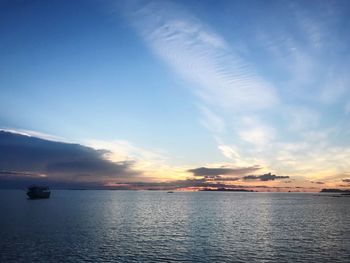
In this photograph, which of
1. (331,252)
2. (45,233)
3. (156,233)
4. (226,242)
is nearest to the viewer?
(331,252)

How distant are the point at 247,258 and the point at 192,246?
1104 centimetres

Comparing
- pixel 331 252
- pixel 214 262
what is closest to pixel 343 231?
pixel 331 252

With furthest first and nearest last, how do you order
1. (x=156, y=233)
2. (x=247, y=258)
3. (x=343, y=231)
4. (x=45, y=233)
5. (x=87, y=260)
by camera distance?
1. (x=343, y=231)
2. (x=156, y=233)
3. (x=45, y=233)
4. (x=247, y=258)
5. (x=87, y=260)

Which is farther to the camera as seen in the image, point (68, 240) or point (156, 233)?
point (156, 233)

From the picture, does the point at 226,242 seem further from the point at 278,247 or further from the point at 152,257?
the point at 152,257

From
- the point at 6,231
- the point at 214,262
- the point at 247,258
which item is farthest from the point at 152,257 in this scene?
the point at 6,231

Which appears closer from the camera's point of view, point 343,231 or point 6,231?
point 6,231

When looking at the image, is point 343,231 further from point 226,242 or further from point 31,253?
point 31,253

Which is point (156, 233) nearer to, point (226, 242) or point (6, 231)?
point (226, 242)

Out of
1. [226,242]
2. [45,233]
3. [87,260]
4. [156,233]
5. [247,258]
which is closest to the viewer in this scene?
[87,260]

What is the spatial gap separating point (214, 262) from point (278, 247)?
16283 millimetres

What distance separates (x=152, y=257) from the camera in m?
46.9

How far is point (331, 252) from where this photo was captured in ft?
170

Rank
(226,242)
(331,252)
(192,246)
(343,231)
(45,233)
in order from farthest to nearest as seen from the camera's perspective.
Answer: (343,231) < (45,233) < (226,242) < (192,246) < (331,252)
